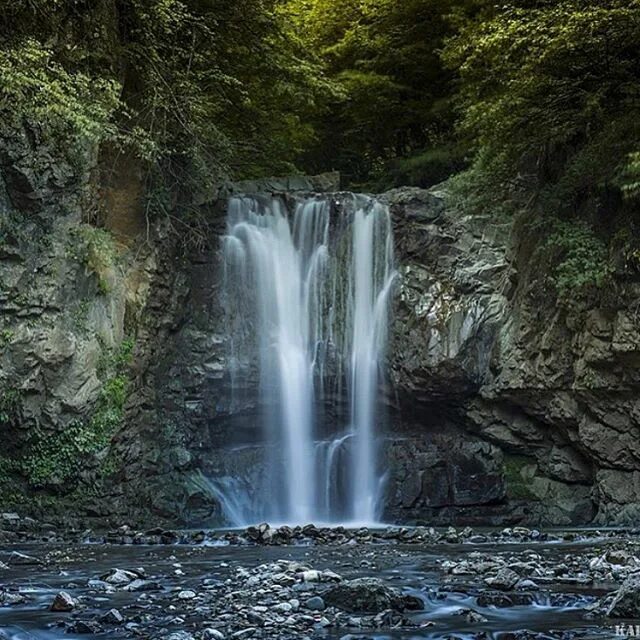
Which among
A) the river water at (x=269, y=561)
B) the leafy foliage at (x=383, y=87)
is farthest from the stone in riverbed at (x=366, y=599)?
the leafy foliage at (x=383, y=87)

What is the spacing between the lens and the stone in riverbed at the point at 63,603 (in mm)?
7453

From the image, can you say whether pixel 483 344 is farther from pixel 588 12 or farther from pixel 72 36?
pixel 72 36

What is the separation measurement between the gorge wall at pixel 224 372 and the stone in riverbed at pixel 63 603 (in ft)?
27.6

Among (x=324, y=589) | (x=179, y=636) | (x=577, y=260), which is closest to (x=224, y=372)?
(x=577, y=260)

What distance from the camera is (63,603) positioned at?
24.6 ft

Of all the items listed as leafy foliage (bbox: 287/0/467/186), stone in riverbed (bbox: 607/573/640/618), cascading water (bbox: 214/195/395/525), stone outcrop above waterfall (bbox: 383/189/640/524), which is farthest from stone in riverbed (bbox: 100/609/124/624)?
leafy foliage (bbox: 287/0/467/186)

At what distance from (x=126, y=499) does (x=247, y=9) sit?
11703mm

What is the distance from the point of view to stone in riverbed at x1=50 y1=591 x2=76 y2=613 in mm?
7453

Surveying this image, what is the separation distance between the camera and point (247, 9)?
2028 cm

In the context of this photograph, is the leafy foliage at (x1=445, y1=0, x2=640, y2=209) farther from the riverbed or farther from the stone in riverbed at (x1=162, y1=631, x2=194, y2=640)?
the stone in riverbed at (x1=162, y1=631, x2=194, y2=640)

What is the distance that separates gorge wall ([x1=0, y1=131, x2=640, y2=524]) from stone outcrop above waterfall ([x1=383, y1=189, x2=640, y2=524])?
3 centimetres

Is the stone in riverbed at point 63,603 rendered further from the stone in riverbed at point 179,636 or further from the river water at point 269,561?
the stone in riverbed at point 179,636

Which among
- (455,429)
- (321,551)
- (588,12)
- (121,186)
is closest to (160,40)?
(121,186)

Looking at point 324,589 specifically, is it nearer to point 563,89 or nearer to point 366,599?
point 366,599
